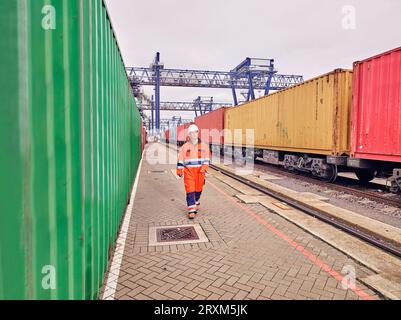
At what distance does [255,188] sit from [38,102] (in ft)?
27.5

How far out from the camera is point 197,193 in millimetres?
6477

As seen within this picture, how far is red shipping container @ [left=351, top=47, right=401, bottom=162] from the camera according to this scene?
751 centimetres

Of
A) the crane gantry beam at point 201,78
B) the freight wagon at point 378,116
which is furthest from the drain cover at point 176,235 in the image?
the crane gantry beam at point 201,78

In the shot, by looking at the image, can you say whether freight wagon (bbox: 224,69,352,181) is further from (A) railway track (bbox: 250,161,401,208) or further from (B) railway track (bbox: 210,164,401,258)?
(B) railway track (bbox: 210,164,401,258)

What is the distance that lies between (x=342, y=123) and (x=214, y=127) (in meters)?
16.9

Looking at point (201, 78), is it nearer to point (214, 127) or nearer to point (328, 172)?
point (214, 127)

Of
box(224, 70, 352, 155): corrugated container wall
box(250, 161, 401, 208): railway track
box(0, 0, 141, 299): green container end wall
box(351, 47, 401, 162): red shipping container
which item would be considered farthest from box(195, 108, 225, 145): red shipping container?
box(0, 0, 141, 299): green container end wall

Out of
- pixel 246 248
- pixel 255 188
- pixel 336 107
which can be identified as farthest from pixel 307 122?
pixel 246 248

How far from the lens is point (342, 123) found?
9469 mm

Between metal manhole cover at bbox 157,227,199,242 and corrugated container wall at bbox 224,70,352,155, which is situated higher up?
corrugated container wall at bbox 224,70,352,155

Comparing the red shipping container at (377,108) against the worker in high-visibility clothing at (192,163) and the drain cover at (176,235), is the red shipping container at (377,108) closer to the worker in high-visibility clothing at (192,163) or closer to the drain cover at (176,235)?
the worker in high-visibility clothing at (192,163)

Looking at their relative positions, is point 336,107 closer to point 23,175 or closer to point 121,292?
point 121,292

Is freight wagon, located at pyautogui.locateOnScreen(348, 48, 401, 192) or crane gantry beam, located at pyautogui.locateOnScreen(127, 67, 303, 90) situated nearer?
freight wagon, located at pyautogui.locateOnScreen(348, 48, 401, 192)

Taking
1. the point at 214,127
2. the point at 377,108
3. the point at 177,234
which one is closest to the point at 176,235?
the point at 177,234
